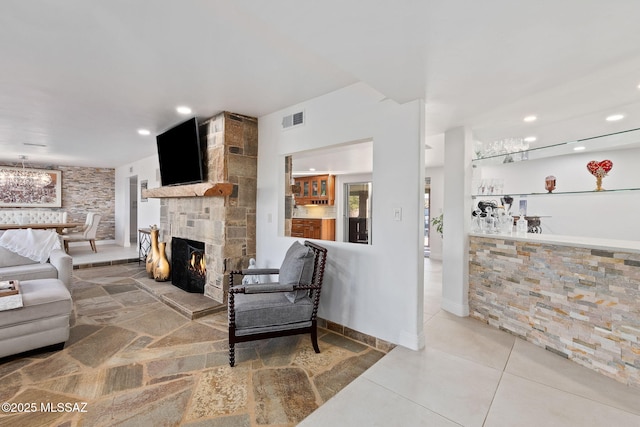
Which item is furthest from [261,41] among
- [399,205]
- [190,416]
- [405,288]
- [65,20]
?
[190,416]

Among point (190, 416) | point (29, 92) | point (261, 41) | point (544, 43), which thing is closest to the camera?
point (544, 43)

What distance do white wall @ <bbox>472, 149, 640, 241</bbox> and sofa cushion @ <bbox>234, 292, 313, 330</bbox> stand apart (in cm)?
255

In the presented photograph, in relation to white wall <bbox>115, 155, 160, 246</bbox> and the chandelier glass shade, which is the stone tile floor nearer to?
white wall <bbox>115, 155, 160, 246</bbox>

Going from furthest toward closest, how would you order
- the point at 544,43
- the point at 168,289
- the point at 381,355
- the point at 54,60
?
the point at 168,289, the point at 381,355, the point at 54,60, the point at 544,43

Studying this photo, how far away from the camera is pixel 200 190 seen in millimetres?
3473

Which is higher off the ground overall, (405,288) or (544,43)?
(544,43)

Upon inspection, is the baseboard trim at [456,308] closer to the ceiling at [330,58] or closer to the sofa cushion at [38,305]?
the ceiling at [330,58]

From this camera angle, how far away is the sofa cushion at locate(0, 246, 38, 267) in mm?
3490

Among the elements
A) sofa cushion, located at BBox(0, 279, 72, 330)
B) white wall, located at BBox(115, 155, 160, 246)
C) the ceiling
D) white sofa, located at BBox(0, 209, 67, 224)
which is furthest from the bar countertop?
white sofa, located at BBox(0, 209, 67, 224)

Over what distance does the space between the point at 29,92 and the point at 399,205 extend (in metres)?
3.94

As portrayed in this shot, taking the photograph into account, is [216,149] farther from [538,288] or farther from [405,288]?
[538,288]

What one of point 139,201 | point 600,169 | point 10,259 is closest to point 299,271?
A: point 600,169

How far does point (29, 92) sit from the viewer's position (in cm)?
291

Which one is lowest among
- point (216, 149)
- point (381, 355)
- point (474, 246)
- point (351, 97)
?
point (381, 355)
